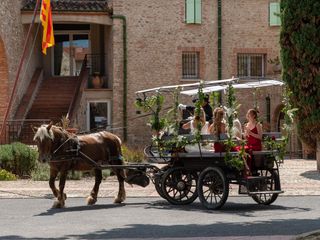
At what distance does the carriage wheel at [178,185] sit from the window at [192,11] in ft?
63.7

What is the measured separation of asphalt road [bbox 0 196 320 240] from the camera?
11242 mm

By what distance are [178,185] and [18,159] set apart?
8.52 metres

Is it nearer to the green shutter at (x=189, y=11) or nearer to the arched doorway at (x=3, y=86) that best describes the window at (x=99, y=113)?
the arched doorway at (x=3, y=86)

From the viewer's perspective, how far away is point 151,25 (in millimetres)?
33938

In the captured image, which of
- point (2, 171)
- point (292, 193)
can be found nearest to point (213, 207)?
point (292, 193)

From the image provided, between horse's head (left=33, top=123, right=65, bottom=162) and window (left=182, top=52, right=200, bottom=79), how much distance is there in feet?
64.8

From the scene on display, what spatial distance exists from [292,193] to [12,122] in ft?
51.5

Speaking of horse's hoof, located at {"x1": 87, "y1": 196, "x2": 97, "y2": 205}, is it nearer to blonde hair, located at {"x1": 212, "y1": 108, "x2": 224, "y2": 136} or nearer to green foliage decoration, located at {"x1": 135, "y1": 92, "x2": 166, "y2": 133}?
green foliage decoration, located at {"x1": 135, "y1": 92, "x2": 166, "y2": 133}

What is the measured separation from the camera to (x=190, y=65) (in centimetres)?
3484

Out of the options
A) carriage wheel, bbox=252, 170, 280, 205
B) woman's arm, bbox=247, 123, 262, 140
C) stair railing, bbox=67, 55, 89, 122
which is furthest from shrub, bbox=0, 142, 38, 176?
woman's arm, bbox=247, 123, 262, 140

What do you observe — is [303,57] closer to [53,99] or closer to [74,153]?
[74,153]

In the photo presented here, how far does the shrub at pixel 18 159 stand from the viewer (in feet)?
73.9

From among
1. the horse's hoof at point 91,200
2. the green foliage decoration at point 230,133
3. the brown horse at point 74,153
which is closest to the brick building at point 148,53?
the brown horse at point 74,153

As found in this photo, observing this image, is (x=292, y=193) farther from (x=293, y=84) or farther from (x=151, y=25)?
(x=151, y=25)
